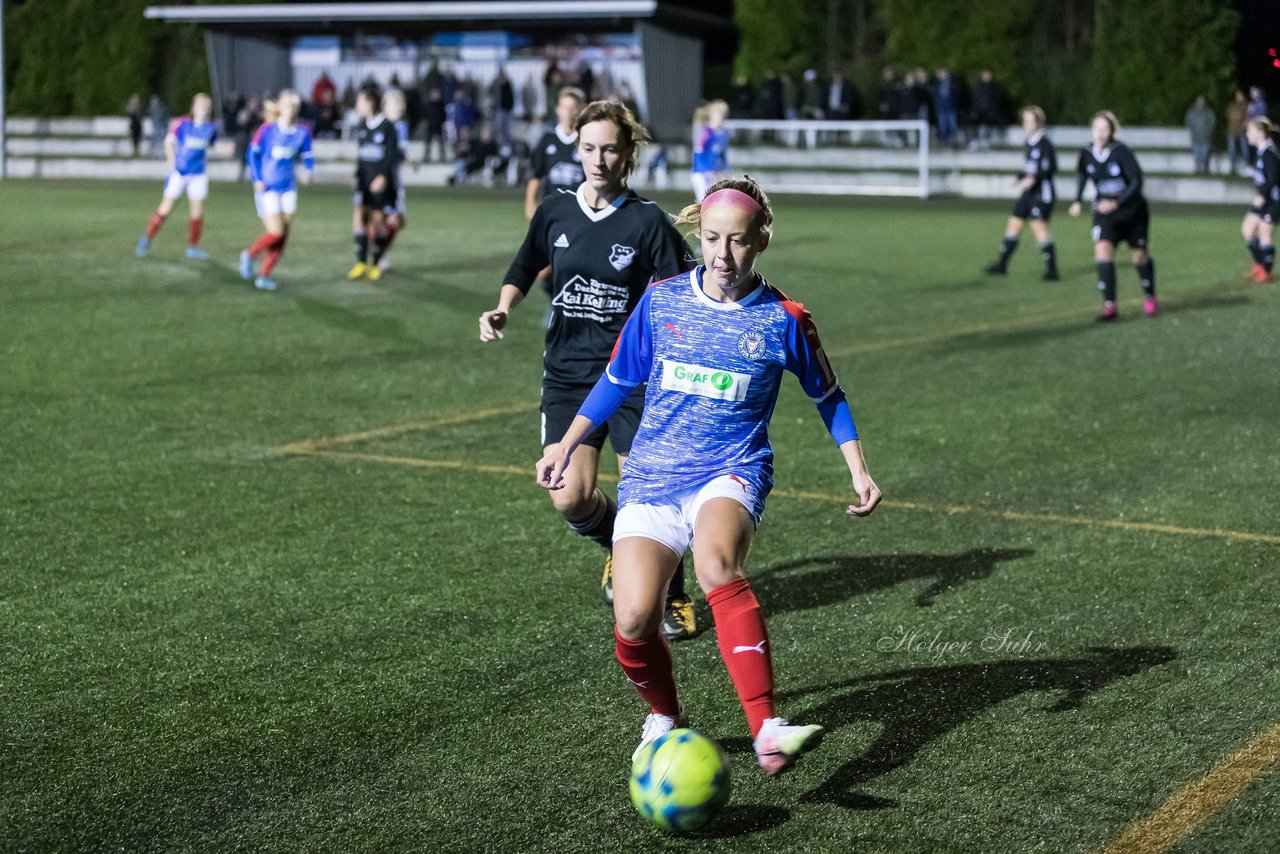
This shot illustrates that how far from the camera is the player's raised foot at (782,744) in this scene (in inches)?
166

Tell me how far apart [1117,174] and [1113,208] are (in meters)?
0.34

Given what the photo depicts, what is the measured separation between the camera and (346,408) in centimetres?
1091

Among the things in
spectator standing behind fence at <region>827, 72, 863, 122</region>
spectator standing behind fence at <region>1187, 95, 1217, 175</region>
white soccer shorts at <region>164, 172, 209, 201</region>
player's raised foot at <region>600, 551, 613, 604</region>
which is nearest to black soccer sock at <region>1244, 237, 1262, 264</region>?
white soccer shorts at <region>164, 172, 209, 201</region>

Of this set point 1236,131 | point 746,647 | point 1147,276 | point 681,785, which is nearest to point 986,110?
point 1236,131

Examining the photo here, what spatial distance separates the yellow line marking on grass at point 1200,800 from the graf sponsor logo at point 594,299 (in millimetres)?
2798

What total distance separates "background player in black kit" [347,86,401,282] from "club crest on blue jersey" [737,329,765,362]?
14501mm

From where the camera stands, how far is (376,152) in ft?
61.9

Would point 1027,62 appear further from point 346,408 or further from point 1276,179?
point 346,408

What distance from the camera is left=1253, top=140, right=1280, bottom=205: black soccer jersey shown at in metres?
19.2

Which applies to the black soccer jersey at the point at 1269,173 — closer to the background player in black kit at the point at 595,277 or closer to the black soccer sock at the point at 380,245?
the black soccer sock at the point at 380,245

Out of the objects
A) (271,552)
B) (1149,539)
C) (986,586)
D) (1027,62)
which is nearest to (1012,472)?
(1149,539)

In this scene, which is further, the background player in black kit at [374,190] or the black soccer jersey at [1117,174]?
the background player in black kit at [374,190]

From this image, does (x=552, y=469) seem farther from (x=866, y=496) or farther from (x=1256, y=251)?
(x=1256, y=251)

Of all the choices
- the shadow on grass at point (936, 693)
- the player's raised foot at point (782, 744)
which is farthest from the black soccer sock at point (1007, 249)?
the player's raised foot at point (782, 744)
